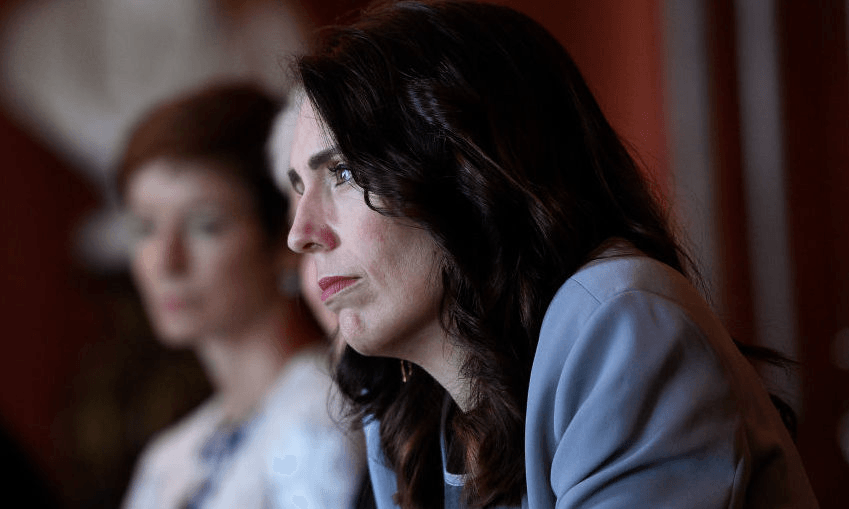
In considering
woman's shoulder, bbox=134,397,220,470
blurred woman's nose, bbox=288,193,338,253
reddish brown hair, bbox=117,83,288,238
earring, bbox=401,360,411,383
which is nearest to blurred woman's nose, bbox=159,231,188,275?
reddish brown hair, bbox=117,83,288,238

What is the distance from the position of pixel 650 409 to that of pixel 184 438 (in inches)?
64.8

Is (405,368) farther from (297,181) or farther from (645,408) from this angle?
(645,408)

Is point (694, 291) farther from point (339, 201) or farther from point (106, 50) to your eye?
point (106, 50)

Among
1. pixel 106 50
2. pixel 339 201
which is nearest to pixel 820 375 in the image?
pixel 339 201

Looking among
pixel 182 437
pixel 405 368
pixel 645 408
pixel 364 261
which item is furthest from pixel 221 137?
pixel 645 408

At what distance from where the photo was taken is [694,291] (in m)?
0.94

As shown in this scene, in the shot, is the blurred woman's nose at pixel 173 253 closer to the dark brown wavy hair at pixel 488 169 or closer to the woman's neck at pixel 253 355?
the woman's neck at pixel 253 355

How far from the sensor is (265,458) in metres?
2.07

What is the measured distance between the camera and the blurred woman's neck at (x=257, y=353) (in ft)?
7.14

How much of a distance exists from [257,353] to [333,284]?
1193mm

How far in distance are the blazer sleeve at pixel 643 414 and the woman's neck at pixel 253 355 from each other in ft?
4.42

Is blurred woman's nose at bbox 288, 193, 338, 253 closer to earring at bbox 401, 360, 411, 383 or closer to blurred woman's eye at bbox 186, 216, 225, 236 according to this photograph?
earring at bbox 401, 360, 411, 383

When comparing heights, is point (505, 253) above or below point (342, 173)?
below

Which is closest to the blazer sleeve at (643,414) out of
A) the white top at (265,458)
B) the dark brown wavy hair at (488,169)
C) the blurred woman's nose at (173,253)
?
the dark brown wavy hair at (488,169)
